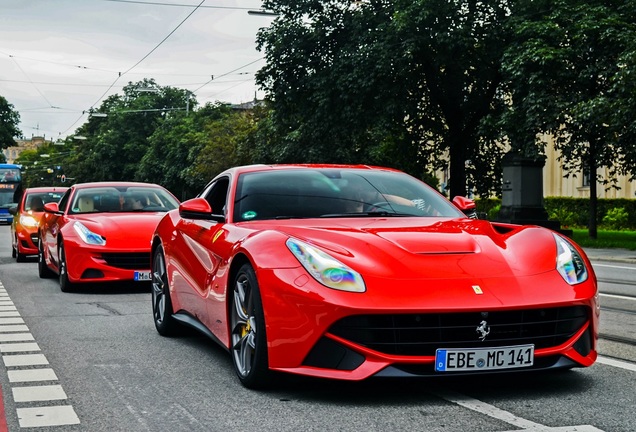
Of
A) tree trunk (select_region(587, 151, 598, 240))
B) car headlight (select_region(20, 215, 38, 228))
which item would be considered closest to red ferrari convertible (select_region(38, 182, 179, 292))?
car headlight (select_region(20, 215, 38, 228))

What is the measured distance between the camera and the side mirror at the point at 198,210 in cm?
661

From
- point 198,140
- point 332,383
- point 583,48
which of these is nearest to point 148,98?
point 198,140

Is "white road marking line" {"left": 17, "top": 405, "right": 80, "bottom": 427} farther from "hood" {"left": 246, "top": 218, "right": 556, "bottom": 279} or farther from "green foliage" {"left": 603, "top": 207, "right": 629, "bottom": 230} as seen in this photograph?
"green foliage" {"left": 603, "top": 207, "right": 629, "bottom": 230}

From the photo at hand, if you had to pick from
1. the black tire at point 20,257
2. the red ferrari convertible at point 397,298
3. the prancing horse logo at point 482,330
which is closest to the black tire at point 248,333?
the red ferrari convertible at point 397,298

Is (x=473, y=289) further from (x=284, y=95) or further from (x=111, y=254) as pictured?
(x=284, y=95)

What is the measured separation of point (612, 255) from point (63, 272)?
14.4 m

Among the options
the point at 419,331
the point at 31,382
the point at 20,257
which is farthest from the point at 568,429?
the point at 20,257

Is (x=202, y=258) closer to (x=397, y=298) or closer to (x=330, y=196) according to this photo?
(x=330, y=196)

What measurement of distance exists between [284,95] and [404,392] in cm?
3143

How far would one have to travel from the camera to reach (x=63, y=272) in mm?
12438

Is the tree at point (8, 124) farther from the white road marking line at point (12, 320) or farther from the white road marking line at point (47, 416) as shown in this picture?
the white road marking line at point (47, 416)

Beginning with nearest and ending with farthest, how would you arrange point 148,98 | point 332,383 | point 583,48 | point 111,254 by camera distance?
1. point 332,383
2. point 111,254
3. point 583,48
4. point 148,98

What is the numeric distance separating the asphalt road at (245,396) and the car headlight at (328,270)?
61cm

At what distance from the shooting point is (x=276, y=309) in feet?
16.9
